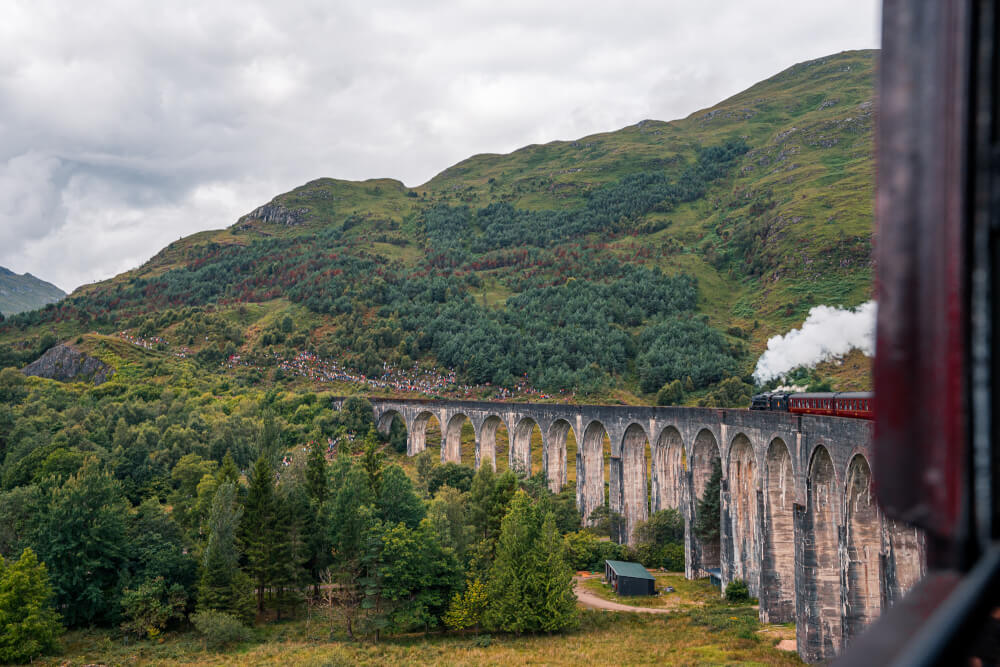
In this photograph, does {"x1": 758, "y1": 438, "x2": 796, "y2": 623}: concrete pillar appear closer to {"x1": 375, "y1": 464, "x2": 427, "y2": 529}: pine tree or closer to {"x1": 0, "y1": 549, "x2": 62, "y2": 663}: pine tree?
{"x1": 375, "y1": 464, "x2": 427, "y2": 529}: pine tree

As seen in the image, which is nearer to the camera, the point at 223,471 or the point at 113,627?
the point at 113,627

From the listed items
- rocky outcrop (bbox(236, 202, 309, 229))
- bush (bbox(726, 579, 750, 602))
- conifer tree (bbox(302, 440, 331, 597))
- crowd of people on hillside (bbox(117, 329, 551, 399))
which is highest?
Result: rocky outcrop (bbox(236, 202, 309, 229))

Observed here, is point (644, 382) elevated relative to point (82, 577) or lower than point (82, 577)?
elevated

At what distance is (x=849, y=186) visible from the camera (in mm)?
117250

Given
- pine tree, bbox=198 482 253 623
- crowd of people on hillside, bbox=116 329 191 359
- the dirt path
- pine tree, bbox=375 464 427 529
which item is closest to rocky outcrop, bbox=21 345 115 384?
crowd of people on hillside, bbox=116 329 191 359

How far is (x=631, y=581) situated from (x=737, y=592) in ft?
18.0

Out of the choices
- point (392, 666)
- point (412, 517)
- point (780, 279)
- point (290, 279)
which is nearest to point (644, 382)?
point (780, 279)

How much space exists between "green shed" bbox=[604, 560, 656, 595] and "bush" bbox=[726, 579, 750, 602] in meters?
4.11

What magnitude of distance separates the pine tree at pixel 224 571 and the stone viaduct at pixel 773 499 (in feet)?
42.1

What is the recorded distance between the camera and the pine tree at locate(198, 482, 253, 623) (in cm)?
3091

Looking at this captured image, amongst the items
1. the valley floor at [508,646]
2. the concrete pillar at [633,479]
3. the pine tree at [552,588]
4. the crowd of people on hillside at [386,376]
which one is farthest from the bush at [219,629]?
the crowd of people on hillside at [386,376]

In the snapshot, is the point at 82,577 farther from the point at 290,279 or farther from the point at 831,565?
the point at 290,279

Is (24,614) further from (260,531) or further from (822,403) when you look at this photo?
(822,403)

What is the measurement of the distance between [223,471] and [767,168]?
512 feet
